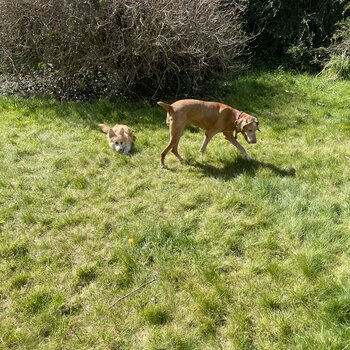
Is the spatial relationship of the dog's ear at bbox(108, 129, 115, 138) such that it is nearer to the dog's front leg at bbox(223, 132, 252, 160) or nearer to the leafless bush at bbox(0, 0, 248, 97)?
the dog's front leg at bbox(223, 132, 252, 160)

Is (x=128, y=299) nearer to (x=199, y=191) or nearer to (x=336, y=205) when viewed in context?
(x=199, y=191)

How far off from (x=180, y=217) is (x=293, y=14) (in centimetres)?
→ 1021

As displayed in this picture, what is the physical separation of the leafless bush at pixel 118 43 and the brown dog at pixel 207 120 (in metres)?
2.62

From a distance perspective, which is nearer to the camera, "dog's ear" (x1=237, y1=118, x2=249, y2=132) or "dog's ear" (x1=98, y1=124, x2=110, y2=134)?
"dog's ear" (x1=237, y1=118, x2=249, y2=132)

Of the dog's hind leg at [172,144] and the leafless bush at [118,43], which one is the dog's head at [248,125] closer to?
the dog's hind leg at [172,144]

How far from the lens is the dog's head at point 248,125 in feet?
18.3

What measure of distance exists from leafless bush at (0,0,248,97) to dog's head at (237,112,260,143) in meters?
2.83

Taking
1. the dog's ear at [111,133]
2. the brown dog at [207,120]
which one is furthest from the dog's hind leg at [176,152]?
the dog's ear at [111,133]

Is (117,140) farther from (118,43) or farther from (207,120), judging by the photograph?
(118,43)

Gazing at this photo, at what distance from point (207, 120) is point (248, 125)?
0.64 metres

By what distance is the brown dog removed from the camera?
555 cm

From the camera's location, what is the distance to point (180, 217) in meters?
4.60

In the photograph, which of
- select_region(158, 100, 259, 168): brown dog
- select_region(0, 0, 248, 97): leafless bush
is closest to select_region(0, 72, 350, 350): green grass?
select_region(158, 100, 259, 168): brown dog

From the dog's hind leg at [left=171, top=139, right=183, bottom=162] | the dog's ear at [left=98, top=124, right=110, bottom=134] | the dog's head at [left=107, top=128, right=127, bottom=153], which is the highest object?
the dog's hind leg at [left=171, top=139, right=183, bottom=162]
